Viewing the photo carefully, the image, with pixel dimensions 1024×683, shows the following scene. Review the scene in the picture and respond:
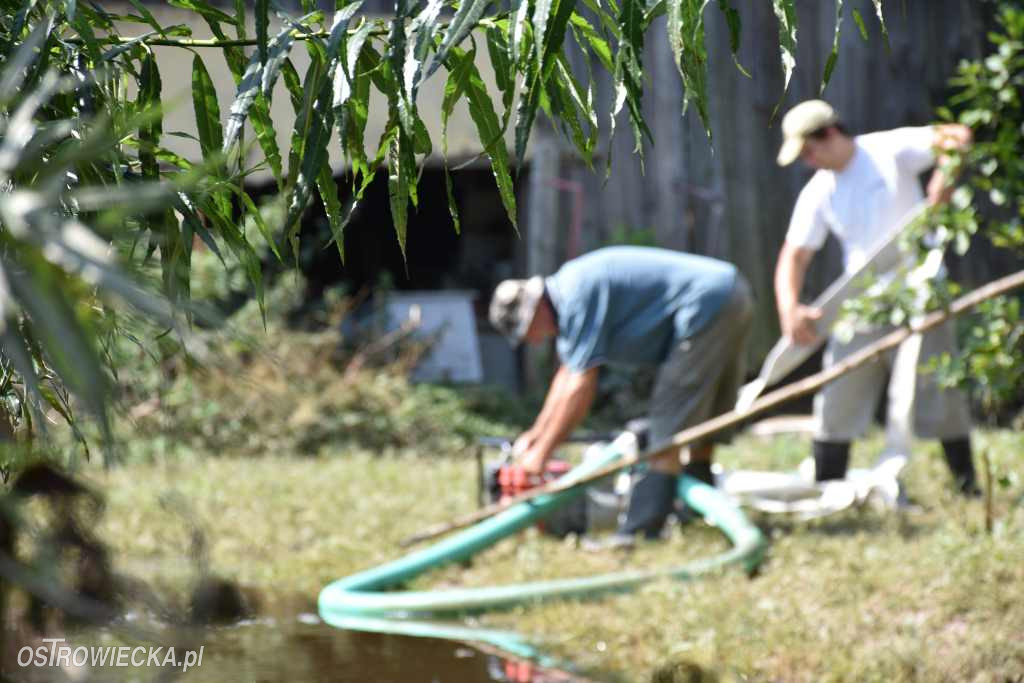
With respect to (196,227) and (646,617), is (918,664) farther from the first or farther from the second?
(196,227)

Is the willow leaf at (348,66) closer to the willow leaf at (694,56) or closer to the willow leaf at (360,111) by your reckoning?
the willow leaf at (360,111)

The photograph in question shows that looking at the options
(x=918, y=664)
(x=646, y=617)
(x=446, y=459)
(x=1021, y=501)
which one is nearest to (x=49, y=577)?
(x=918, y=664)

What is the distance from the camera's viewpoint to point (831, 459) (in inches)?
278

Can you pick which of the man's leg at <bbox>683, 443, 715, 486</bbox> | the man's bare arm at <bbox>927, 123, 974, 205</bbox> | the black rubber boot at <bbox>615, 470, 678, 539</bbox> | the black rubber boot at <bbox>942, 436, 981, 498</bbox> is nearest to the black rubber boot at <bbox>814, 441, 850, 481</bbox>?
the black rubber boot at <bbox>942, 436, 981, 498</bbox>

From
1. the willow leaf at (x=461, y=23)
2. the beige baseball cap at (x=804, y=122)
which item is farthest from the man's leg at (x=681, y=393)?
the willow leaf at (x=461, y=23)

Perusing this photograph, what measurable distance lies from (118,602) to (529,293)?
5.09 m

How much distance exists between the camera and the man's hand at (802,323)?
668cm

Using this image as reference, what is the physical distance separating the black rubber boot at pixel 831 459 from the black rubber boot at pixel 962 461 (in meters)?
0.50

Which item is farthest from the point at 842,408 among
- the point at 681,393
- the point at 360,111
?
the point at 360,111

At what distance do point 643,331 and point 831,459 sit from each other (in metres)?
1.36

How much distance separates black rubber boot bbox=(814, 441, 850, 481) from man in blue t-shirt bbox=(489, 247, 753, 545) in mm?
798

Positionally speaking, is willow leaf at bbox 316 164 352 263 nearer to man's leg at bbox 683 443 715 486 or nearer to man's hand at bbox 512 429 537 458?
man's hand at bbox 512 429 537 458

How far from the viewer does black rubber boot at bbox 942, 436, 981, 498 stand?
6734 millimetres

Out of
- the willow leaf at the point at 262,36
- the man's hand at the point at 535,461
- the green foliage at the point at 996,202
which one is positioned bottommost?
the man's hand at the point at 535,461
